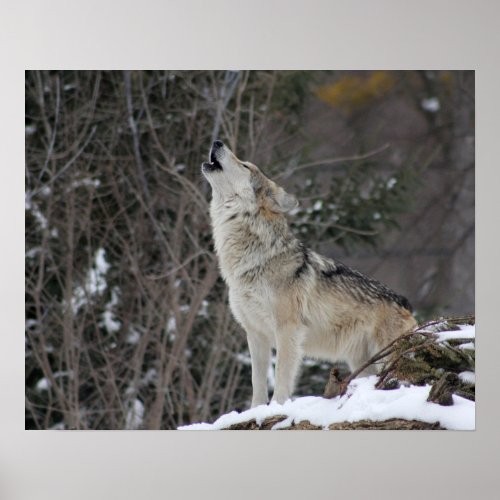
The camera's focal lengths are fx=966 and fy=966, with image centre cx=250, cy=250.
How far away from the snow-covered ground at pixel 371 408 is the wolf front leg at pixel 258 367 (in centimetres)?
10

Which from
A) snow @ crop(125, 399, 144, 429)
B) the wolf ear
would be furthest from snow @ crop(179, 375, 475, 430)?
the wolf ear

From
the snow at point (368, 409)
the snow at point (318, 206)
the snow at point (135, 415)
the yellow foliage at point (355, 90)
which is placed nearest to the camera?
the snow at point (368, 409)

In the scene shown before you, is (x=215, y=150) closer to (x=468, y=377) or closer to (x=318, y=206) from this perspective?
(x=318, y=206)

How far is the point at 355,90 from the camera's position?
5.16 metres

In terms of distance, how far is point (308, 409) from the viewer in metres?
4.80

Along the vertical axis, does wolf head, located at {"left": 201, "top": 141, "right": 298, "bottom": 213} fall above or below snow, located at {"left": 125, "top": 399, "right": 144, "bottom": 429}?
above

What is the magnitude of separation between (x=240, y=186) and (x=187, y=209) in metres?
0.97

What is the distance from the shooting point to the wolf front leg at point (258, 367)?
16.0 ft

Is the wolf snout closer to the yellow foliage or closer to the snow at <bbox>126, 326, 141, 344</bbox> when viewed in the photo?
the yellow foliage

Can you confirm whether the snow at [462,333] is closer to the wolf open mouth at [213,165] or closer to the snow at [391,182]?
the snow at [391,182]

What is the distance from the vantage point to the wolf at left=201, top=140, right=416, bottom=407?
15.9 feet

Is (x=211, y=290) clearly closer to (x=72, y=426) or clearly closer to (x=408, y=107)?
(x=72, y=426)

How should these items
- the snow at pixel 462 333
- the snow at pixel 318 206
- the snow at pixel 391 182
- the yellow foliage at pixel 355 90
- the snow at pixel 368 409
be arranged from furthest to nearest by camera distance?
the snow at pixel 318 206, the snow at pixel 391 182, the yellow foliage at pixel 355 90, the snow at pixel 462 333, the snow at pixel 368 409

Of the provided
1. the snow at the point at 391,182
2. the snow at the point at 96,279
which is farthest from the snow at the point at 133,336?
the snow at the point at 391,182
